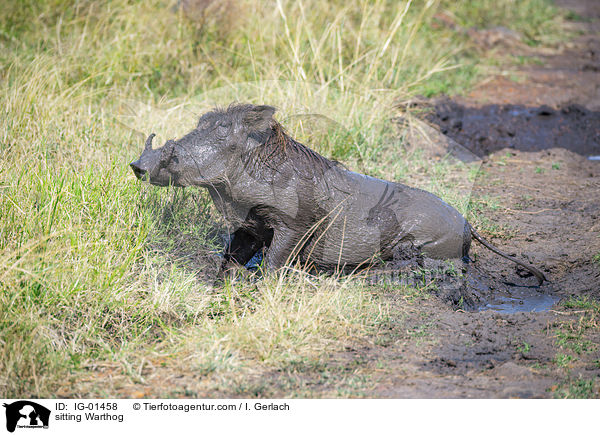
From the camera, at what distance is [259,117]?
13.1 ft

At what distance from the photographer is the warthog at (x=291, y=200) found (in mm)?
3955

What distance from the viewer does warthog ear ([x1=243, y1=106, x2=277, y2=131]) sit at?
3951 millimetres

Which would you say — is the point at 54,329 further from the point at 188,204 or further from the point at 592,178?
the point at 592,178

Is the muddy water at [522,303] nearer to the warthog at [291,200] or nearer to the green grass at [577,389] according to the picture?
the warthog at [291,200]

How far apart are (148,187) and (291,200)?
1.12m

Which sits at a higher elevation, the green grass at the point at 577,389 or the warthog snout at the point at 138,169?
the warthog snout at the point at 138,169

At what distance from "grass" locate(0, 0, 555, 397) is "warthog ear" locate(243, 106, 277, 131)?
37.4 inches

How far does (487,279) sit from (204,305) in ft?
6.92

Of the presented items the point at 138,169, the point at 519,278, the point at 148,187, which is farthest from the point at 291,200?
the point at 519,278

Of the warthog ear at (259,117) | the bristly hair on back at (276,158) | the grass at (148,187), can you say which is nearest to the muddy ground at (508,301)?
the grass at (148,187)

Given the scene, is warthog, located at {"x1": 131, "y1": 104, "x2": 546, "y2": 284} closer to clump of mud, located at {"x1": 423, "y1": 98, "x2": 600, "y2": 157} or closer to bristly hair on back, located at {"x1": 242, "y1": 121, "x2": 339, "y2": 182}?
bristly hair on back, located at {"x1": 242, "y1": 121, "x2": 339, "y2": 182}

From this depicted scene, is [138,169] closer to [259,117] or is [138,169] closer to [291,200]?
[259,117]
